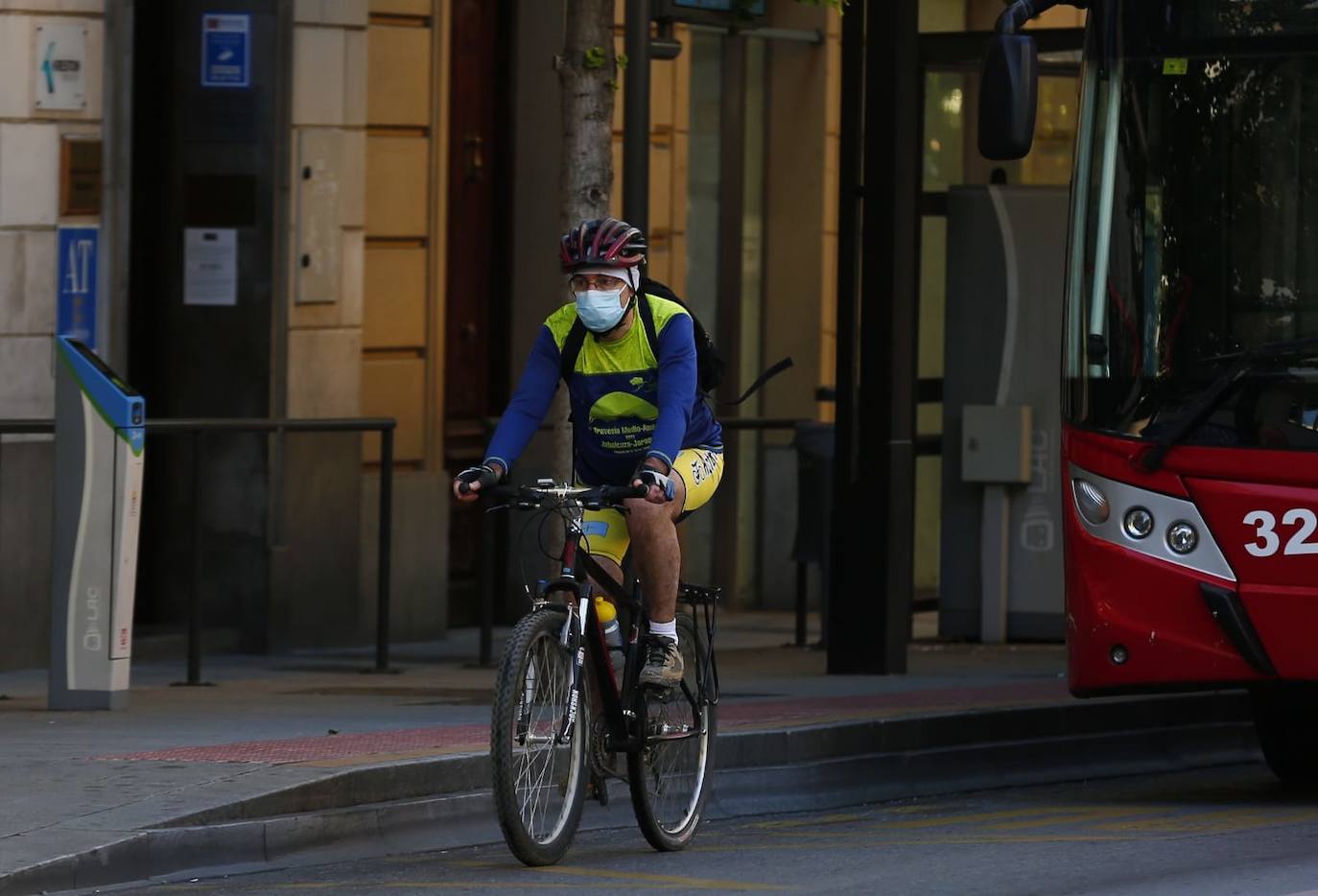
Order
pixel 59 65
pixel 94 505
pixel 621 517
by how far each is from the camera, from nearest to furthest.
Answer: pixel 621 517 < pixel 94 505 < pixel 59 65

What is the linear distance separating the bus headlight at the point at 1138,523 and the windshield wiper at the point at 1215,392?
139mm

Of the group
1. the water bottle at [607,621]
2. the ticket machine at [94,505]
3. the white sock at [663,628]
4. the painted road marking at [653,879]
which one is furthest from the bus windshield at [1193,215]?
the ticket machine at [94,505]

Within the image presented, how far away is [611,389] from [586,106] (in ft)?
9.93

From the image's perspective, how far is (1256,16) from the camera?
9.62 metres

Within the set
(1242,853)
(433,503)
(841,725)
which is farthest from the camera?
(433,503)

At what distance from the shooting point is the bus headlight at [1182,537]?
933 centimetres

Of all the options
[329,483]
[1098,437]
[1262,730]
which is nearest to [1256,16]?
[1098,437]

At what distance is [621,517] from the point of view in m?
8.05

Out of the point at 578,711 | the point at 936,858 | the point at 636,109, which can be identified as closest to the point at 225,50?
the point at 636,109

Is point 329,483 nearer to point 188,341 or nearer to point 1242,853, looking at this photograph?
point 188,341

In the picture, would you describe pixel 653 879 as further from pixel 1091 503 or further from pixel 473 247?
pixel 473 247

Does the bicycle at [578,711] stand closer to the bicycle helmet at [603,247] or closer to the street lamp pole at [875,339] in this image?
the bicycle helmet at [603,247]

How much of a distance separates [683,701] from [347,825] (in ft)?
3.40

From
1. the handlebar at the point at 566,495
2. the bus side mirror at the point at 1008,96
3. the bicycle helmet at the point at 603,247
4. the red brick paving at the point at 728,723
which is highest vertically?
the bus side mirror at the point at 1008,96
